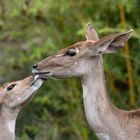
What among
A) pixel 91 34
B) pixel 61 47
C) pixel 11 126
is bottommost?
pixel 61 47

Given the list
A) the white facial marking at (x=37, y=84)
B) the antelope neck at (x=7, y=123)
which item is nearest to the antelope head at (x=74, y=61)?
the white facial marking at (x=37, y=84)

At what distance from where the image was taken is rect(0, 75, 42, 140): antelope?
842 cm

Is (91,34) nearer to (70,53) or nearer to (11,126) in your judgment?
(70,53)

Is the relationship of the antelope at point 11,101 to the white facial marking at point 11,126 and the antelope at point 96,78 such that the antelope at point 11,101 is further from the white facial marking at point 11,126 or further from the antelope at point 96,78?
the antelope at point 96,78

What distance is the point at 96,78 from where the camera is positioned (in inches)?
313

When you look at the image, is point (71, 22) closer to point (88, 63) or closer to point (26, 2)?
point (26, 2)

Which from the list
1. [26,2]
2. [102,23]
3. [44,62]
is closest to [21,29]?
[26,2]

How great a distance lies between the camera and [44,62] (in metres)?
7.96

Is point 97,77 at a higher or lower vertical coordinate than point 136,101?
higher

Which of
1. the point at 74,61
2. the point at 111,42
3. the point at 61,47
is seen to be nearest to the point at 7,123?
the point at 74,61

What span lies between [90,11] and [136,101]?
1.31m

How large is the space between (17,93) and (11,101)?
0.34 feet

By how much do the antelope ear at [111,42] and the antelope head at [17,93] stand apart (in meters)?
0.81

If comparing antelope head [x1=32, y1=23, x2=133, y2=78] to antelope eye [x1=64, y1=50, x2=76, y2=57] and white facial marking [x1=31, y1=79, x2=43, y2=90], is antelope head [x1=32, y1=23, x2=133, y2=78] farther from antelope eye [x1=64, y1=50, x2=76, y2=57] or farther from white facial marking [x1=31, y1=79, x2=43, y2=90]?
white facial marking [x1=31, y1=79, x2=43, y2=90]
